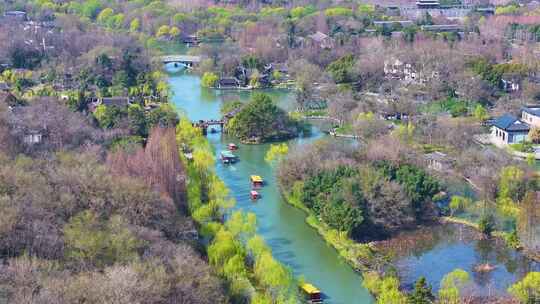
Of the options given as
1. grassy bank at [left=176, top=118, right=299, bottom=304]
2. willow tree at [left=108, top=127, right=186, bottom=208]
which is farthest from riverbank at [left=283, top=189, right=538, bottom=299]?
willow tree at [left=108, top=127, right=186, bottom=208]

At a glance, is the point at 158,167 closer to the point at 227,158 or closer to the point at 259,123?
the point at 227,158

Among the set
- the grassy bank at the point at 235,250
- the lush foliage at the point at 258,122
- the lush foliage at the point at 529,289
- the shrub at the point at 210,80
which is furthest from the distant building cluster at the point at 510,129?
the shrub at the point at 210,80

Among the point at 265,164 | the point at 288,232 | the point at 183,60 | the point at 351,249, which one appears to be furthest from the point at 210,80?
the point at 351,249

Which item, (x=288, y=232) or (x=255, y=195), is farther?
(x=255, y=195)

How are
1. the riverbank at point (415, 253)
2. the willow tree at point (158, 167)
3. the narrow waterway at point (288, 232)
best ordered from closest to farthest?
the narrow waterway at point (288, 232) → the riverbank at point (415, 253) → the willow tree at point (158, 167)

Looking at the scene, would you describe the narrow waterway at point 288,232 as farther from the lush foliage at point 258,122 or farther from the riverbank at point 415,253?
the lush foliage at point 258,122

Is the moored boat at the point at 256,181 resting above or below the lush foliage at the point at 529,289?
below

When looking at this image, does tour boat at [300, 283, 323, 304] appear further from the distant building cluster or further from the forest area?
the distant building cluster
